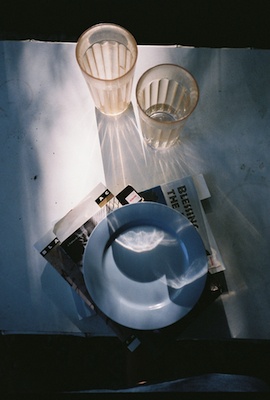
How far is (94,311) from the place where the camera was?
2.48 ft

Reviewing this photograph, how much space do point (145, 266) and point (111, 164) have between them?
0.86 ft

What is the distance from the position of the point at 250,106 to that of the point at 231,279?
1.41ft

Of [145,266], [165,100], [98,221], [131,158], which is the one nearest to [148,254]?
[145,266]

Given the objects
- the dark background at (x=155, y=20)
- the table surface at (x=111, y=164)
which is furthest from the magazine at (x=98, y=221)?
the dark background at (x=155, y=20)

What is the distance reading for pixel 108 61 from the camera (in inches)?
29.8

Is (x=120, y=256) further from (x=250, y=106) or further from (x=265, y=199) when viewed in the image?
(x=250, y=106)

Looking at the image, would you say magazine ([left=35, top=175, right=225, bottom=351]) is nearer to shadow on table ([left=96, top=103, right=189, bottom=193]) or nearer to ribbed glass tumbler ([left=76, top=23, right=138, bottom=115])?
shadow on table ([left=96, top=103, right=189, bottom=193])

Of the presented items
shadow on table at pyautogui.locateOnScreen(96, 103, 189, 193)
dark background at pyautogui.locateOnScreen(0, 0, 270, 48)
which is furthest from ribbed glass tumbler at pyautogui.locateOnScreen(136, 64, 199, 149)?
dark background at pyautogui.locateOnScreen(0, 0, 270, 48)

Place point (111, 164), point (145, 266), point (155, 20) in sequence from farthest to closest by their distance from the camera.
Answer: point (155, 20), point (111, 164), point (145, 266)

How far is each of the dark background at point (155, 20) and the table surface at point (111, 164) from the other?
730 mm

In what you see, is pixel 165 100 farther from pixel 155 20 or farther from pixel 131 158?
pixel 155 20

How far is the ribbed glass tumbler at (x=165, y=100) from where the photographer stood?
0.68 m

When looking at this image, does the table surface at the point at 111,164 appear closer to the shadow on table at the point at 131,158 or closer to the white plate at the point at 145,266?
the shadow on table at the point at 131,158

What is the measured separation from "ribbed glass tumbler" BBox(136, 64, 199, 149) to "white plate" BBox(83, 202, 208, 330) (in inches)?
6.7
